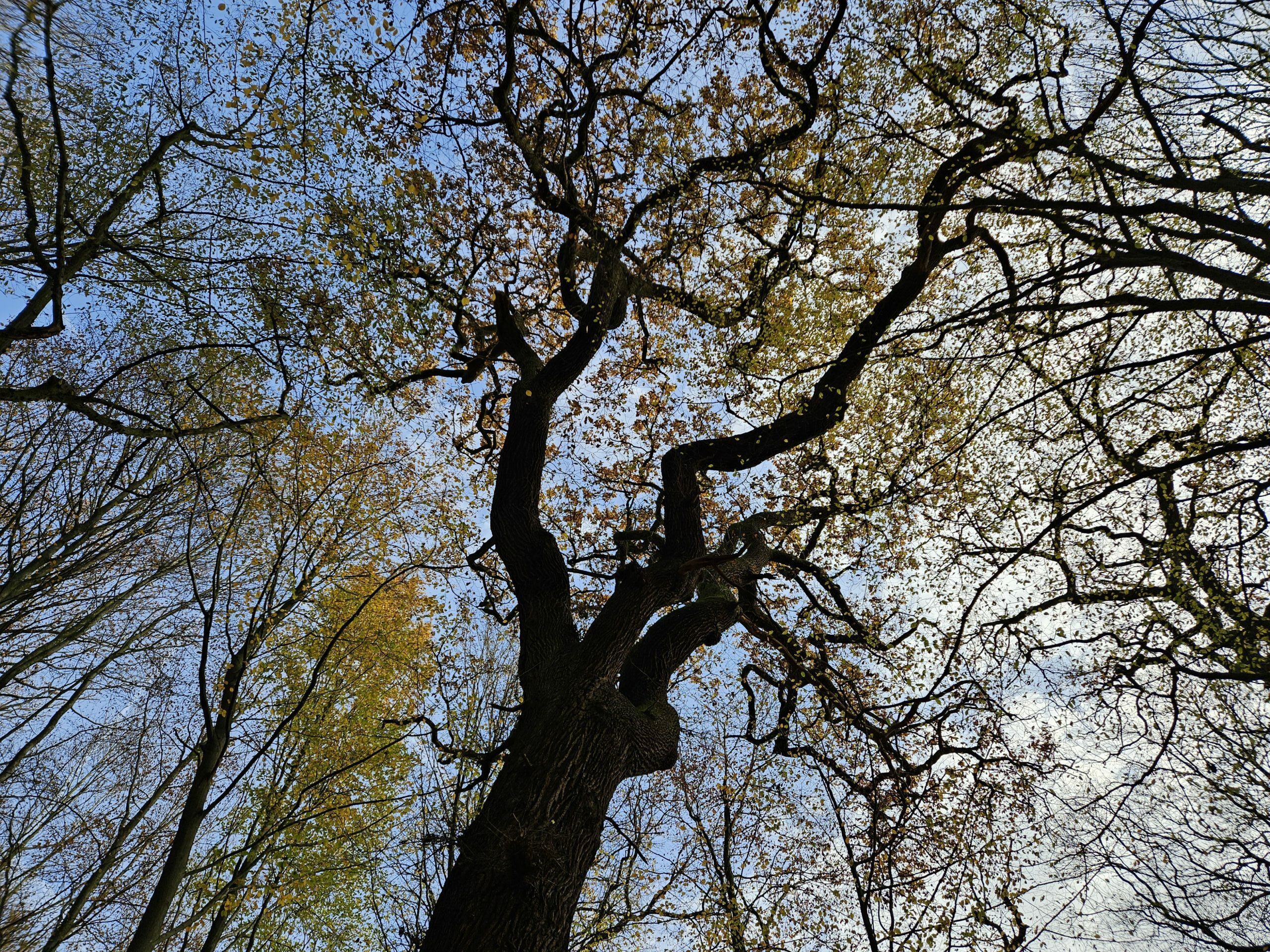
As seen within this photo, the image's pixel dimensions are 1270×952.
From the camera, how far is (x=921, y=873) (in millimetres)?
6410

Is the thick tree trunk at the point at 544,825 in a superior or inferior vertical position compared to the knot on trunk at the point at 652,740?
inferior

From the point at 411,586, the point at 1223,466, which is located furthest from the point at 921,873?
the point at 411,586

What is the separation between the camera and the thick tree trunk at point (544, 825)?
3484 millimetres

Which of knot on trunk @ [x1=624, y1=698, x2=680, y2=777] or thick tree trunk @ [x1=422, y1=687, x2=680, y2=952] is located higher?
knot on trunk @ [x1=624, y1=698, x2=680, y2=777]

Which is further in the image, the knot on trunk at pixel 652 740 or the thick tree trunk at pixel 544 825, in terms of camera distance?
the knot on trunk at pixel 652 740

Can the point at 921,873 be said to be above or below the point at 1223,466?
below

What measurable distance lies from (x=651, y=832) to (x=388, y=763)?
13.9 feet

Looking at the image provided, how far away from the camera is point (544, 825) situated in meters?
3.83

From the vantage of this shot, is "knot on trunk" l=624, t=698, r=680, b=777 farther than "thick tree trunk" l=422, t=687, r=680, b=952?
Yes

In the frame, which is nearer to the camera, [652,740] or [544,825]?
[544,825]

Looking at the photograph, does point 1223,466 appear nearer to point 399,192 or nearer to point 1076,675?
point 1076,675

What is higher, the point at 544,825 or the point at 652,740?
the point at 652,740

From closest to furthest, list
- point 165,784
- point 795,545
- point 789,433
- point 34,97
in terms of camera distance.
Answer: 1. point 34,97
2. point 165,784
3. point 789,433
4. point 795,545

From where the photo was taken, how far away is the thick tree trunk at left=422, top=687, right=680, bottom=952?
348 centimetres
